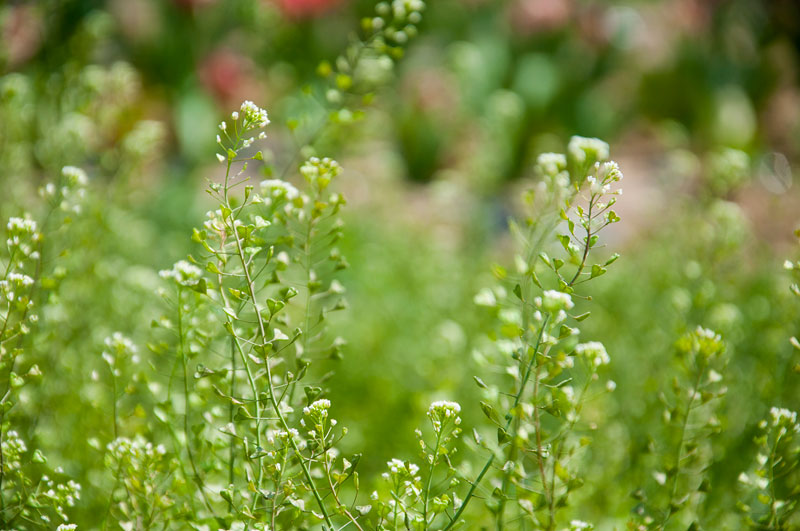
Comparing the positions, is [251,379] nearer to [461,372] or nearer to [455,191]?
[461,372]

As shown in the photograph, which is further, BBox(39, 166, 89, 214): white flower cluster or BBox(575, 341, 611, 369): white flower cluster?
BBox(39, 166, 89, 214): white flower cluster

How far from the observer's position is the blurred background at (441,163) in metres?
1.40

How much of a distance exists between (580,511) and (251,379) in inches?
29.0

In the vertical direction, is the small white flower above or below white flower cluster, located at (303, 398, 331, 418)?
above

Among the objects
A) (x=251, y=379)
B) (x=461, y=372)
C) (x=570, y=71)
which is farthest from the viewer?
(x=570, y=71)

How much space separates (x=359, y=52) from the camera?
1.00 meters

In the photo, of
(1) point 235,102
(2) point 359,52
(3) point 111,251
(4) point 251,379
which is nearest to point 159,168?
(1) point 235,102

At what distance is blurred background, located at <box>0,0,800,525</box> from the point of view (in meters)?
1.40

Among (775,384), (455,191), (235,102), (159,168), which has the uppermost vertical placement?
(235,102)

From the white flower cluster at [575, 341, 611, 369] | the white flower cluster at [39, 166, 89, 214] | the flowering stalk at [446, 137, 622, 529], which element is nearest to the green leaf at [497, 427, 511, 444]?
the flowering stalk at [446, 137, 622, 529]

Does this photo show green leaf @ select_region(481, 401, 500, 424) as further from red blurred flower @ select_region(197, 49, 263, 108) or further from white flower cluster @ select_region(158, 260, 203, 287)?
red blurred flower @ select_region(197, 49, 263, 108)

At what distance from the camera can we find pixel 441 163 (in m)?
4.75

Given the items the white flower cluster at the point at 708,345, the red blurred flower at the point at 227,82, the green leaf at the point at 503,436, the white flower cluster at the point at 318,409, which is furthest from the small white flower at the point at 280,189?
Answer: the red blurred flower at the point at 227,82

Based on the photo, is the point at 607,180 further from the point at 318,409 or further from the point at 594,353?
the point at 318,409
